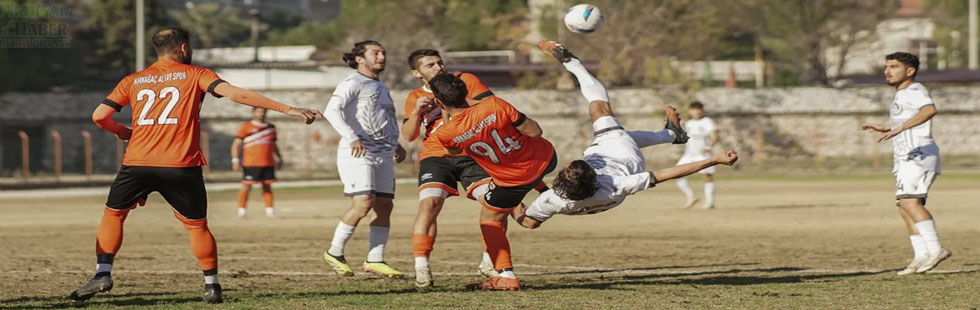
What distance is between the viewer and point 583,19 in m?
11.9

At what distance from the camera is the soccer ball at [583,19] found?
11.8 meters

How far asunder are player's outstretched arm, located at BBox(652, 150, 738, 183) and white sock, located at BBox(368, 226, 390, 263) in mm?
3212

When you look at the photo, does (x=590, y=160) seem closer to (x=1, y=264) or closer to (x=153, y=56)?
(x=1, y=264)

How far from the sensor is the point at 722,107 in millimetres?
49062

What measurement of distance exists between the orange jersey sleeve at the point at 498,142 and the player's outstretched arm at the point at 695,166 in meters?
0.98

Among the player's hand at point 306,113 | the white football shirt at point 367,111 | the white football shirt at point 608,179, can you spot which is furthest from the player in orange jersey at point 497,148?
the white football shirt at point 367,111

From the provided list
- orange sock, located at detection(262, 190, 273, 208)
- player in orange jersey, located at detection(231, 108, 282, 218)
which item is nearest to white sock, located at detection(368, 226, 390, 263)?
player in orange jersey, located at detection(231, 108, 282, 218)

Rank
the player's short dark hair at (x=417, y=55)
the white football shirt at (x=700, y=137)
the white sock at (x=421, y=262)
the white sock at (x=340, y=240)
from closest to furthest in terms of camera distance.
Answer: the white sock at (x=421, y=262) → the player's short dark hair at (x=417, y=55) → the white sock at (x=340, y=240) → the white football shirt at (x=700, y=137)

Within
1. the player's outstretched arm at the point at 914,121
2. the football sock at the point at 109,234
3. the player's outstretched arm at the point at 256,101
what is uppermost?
the player's outstretched arm at the point at 256,101

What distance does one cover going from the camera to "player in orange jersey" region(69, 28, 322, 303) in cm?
892

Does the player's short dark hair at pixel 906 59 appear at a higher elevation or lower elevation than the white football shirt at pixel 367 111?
higher

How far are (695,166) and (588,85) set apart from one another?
1.78m

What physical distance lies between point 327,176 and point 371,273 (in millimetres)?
28832

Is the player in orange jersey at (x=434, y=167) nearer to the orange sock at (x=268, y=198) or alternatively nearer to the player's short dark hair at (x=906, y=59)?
the player's short dark hair at (x=906, y=59)
